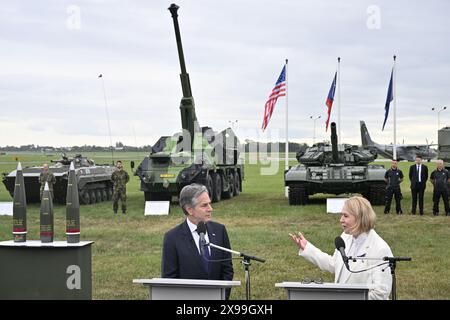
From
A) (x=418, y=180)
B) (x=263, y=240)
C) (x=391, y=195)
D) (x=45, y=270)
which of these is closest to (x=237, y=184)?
(x=391, y=195)

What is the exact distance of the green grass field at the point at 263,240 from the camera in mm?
9273

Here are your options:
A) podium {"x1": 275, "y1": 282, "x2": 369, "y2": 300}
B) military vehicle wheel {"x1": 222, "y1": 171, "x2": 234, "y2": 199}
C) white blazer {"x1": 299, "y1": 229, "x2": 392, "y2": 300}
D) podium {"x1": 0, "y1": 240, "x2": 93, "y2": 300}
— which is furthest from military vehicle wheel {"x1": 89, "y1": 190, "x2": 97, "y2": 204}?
podium {"x1": 275, "y1": 282, "x2": 369, "y2": 300}

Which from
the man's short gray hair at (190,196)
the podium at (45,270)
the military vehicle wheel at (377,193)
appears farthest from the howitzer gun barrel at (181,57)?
the man's short gray hair at (190,196)

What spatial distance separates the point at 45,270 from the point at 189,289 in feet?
7.05

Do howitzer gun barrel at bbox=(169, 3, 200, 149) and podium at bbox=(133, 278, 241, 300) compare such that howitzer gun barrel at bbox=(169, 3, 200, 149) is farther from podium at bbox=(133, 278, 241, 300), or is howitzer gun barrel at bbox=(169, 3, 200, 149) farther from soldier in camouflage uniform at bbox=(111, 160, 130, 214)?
podium at bbox=(133, 278, 241, 300)

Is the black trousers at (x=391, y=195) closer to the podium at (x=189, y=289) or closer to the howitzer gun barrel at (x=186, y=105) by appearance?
the howitzer gun barrel at (x=186, y=105)

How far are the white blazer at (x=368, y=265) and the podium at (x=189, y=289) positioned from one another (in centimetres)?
97

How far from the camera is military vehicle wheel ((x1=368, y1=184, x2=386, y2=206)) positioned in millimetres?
20672

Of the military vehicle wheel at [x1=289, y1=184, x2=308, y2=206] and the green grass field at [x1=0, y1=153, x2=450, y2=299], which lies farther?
the military vehicle wheel at [x1=289, y1=184, x2=308, y2=206]

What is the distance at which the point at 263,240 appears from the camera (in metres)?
13.4

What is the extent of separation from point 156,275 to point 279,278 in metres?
1.79

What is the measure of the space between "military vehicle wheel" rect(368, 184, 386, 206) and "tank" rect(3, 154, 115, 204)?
9.24 m

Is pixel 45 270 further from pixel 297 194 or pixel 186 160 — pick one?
pixel 186 160
